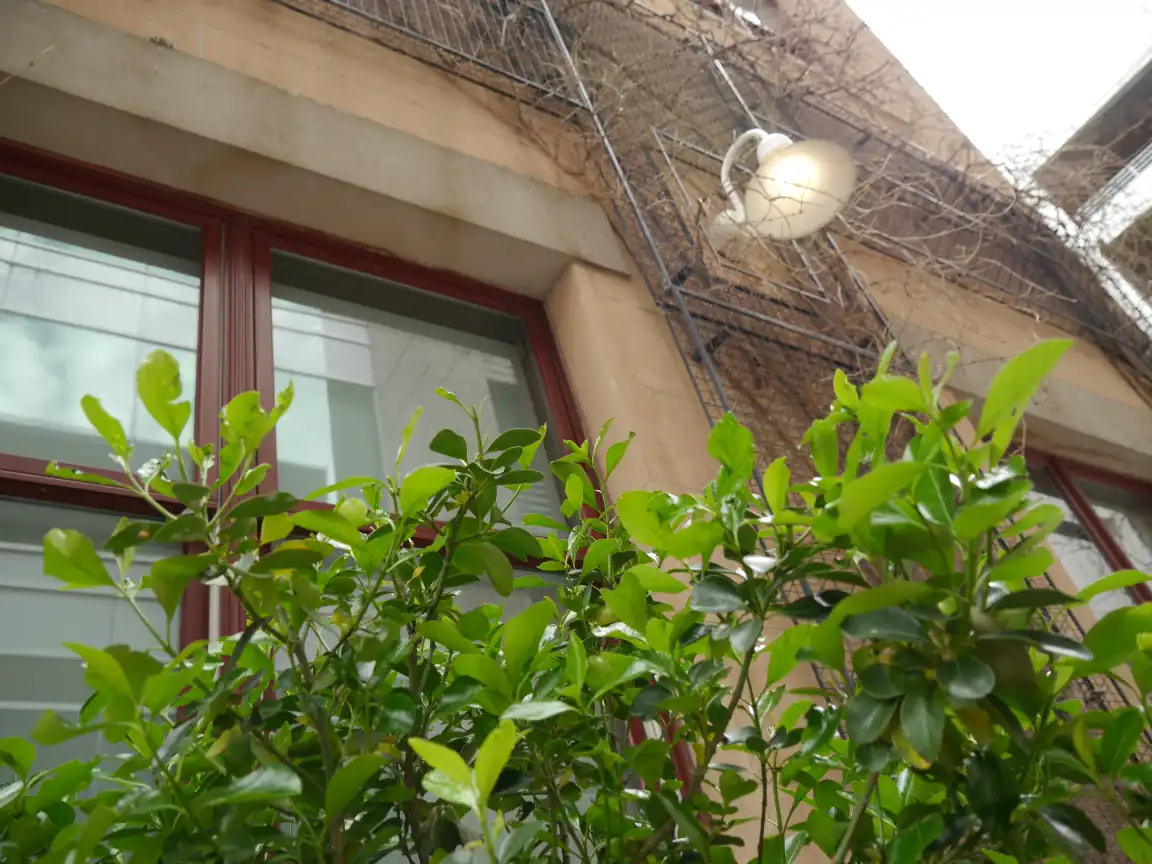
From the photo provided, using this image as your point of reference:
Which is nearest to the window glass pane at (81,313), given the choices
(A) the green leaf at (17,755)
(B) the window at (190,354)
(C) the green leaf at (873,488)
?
(B) the window at (190,354)

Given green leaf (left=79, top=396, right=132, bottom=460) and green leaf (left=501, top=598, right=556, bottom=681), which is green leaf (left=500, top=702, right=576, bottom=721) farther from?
green leaf (left=79, top=396, right=132, bottom=460)

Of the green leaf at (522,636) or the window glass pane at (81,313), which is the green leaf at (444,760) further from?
the window glass pane at (81,313)

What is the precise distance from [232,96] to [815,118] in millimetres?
2483

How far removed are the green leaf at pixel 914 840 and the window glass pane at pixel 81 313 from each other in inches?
50.8

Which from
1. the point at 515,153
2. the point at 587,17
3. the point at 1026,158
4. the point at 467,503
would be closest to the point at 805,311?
the point at 515,153

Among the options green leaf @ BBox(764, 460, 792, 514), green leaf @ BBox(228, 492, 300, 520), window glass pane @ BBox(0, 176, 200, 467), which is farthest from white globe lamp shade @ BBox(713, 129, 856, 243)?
green leaf @ BBox(228, 492, 300, 520)

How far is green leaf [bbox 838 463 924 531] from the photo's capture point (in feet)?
1.36

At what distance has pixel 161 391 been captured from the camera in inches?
20.5

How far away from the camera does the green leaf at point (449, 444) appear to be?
625 millimetres

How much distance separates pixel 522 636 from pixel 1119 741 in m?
0.42

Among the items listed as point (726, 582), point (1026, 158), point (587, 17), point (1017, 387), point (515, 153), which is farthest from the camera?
point (1026, 158)

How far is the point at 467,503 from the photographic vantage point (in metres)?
0.66

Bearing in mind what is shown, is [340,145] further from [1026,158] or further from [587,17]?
[1026,158]

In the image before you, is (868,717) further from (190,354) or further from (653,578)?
(190,354)
